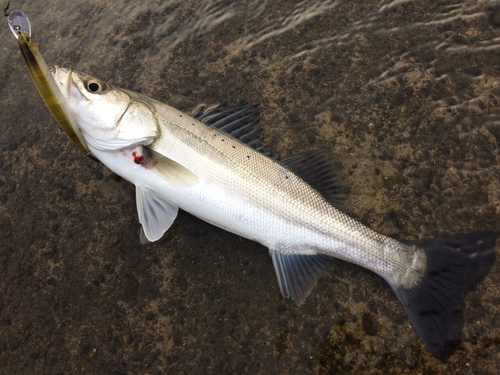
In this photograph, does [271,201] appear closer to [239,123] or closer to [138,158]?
[239,123]

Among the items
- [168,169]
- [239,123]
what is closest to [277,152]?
[239,123]

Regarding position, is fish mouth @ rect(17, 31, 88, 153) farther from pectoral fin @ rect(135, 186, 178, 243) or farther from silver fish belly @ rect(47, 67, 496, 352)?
pectoral fin @ rect(135, 186, 178, 243)

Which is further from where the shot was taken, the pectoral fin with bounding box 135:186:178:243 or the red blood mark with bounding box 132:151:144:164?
the pectoral fin with bounding box 135:186:178:243

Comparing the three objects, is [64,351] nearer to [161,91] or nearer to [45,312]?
[45,312]

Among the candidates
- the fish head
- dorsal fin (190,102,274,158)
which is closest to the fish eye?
the fish head

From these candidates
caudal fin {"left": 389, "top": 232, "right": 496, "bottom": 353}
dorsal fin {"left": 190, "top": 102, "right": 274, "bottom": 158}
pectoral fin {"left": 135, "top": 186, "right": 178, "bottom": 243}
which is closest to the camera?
caudal fin {"left": 389, "top": 232, "right": 496, "bottom": 353}

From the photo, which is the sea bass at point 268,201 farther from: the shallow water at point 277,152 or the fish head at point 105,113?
the shallow water at point 277,152

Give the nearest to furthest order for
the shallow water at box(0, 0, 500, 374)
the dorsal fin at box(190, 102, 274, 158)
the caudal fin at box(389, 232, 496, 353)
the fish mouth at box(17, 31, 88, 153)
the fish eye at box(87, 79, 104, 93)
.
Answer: the fish mouth at box(17, 31, 88, 153) < the caudal fin at box(389, 232, 496, 353) < the fish eye at box(87, 79, 104, 93) < the shallow water at box(0, 0, 500, 374) < the dorsal fin at box(190, 102, 274, 158)
